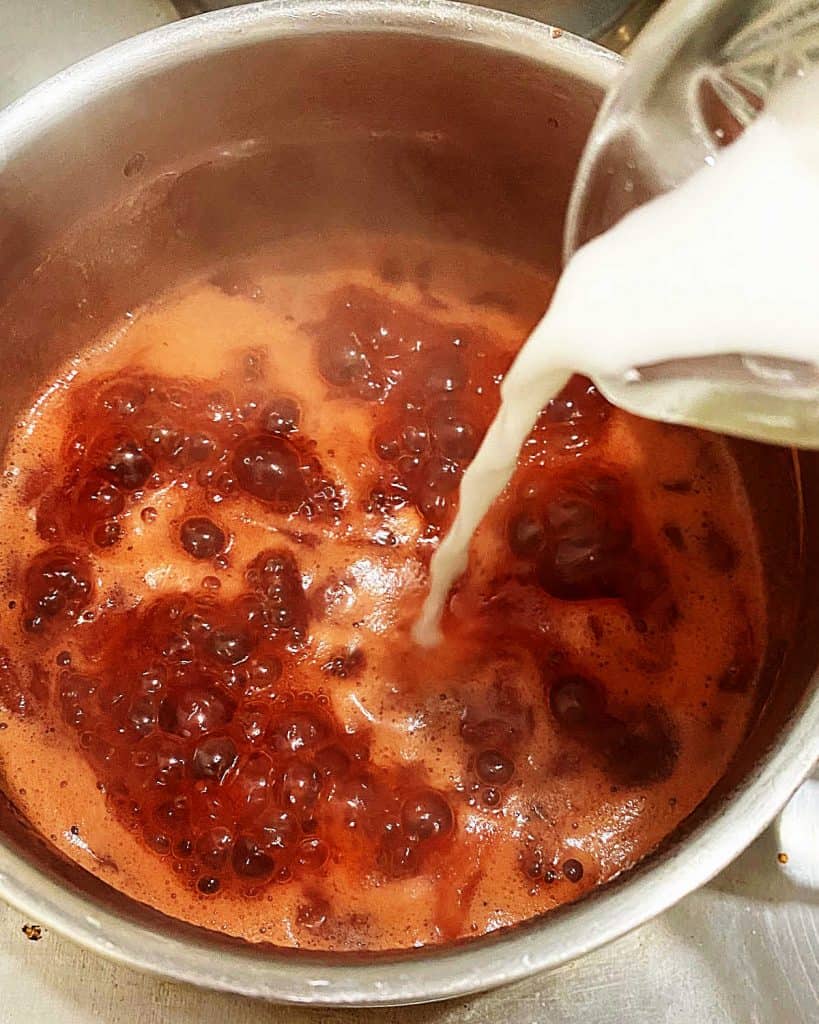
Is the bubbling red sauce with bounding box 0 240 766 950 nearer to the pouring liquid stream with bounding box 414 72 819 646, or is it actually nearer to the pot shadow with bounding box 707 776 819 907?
the pot shadow with bounding box 707 776 819 907

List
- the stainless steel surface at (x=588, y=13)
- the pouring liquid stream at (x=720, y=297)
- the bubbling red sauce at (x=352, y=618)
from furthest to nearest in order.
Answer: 1. the stainless steel surface at (x=588, y=13)
2. the bubbling red sauce at (x=352, y=618)
3. the pouring liquid stream at (x=720, y=297)

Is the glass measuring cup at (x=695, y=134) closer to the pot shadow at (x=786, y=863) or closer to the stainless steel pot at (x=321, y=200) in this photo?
the stainless steel pot at (x=321, y=200)

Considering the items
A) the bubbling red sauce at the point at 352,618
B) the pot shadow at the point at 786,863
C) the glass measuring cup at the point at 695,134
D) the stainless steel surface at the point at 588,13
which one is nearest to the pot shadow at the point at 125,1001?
the bubbling red sauce at the point at 352,618

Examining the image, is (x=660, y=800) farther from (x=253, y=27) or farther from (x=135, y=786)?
(x=253, y=27)

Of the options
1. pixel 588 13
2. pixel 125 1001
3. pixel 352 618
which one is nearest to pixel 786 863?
pixel 352 618

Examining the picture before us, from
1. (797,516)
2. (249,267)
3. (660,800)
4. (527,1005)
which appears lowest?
(527,1005)

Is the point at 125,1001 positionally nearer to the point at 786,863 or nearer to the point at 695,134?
the point at 786,863

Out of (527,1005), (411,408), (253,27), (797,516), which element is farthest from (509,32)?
(527,1005)
